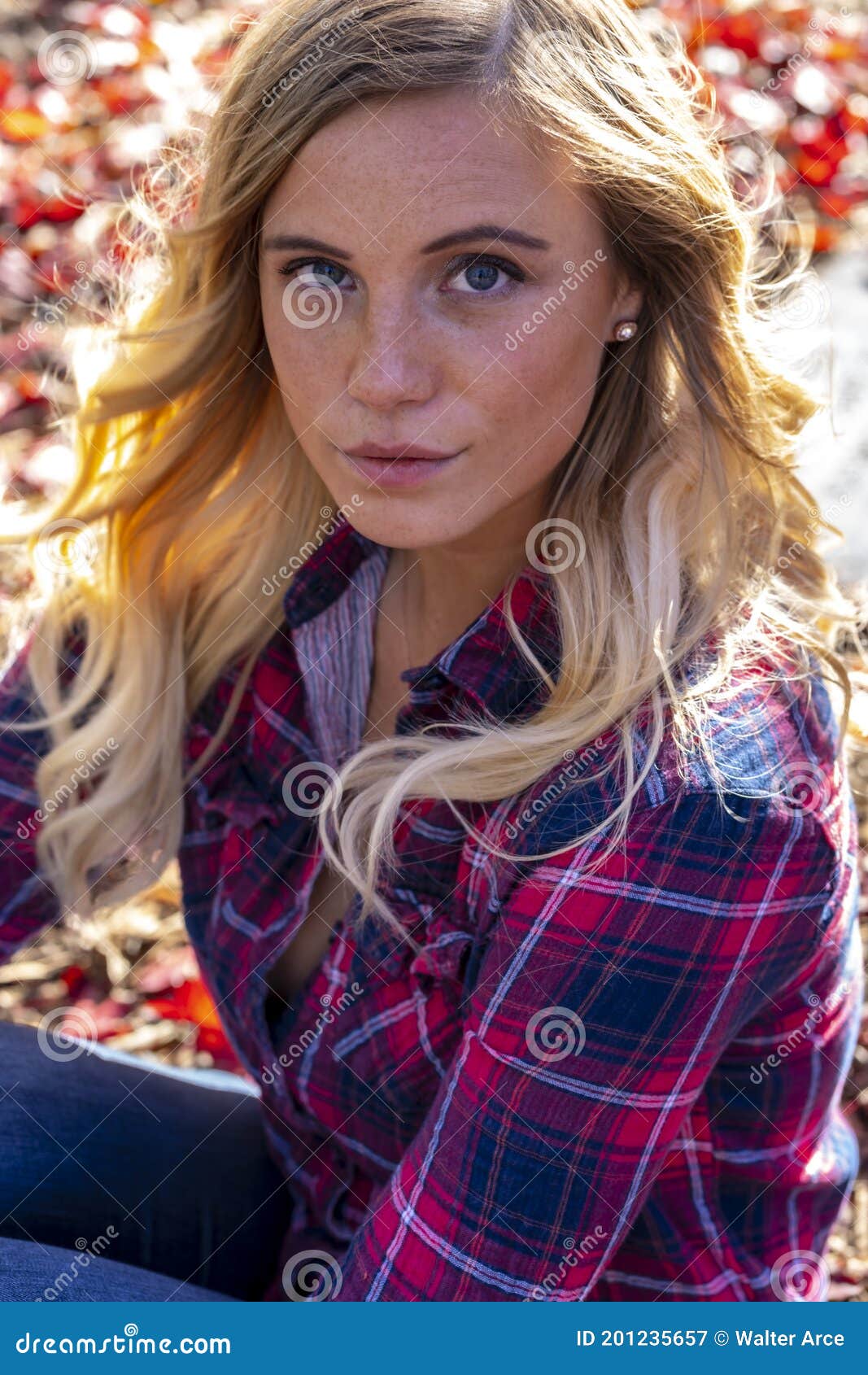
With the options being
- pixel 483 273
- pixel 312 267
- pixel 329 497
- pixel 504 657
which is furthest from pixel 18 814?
pixel 483 273

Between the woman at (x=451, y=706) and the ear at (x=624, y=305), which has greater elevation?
the ear at (x=624, y=305)

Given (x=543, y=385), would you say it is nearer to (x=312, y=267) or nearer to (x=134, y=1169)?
(x=312, y=267)

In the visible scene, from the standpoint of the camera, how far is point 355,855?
1546 millimetres

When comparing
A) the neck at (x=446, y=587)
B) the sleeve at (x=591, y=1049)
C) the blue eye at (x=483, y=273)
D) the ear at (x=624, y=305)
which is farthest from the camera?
the neck at (x=446, y=587)

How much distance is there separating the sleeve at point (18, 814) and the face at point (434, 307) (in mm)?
661

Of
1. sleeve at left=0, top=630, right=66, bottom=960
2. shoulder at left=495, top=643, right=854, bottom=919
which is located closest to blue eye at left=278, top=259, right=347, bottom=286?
shoulder at left=495, top=643, right=854, bottom=919

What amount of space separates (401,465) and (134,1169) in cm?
100

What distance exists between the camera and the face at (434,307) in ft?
4.42

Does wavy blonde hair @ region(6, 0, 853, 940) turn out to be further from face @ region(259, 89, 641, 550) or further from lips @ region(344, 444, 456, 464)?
lips @ region(344, 444, 456, 464)

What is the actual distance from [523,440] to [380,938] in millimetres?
590

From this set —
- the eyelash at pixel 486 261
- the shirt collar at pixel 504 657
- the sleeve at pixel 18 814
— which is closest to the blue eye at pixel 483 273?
the eyelash at pixel 486 261

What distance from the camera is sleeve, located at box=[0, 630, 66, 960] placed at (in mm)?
1906

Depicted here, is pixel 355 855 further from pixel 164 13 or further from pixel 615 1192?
pixel 164 13

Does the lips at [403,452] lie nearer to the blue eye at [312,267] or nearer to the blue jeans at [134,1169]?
the blue eye at [312,267]
